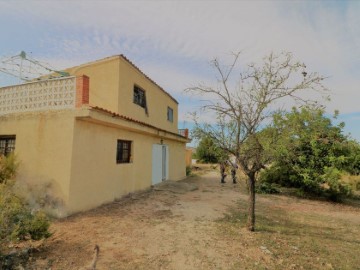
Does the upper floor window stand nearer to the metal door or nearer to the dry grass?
the metal door

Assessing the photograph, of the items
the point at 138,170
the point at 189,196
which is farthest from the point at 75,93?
the point at 189,196

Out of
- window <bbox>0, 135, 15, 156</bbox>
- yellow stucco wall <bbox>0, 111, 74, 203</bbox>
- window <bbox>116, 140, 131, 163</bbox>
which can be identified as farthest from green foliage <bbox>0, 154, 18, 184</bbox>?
window <bbox>116, 140, 131, 163</bbox>

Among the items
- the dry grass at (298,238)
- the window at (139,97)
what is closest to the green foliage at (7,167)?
the dry grass at (298,238)

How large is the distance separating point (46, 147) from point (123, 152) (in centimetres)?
363

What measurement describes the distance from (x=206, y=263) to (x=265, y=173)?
42.6 feet

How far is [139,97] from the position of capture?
14.3 metres

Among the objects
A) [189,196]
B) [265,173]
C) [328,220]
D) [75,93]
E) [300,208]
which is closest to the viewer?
[75,93]

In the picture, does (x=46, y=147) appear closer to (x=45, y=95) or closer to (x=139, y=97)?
(x=45, y=95)

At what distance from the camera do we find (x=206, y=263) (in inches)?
201

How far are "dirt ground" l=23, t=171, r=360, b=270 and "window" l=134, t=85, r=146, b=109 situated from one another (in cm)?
635

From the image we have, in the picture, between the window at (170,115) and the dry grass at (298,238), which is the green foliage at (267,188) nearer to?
the dry grass at (298,238)

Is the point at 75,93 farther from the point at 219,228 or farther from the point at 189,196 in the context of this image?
the point at 189,196

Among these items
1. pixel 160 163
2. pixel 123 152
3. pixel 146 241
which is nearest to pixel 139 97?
pixel 123 152

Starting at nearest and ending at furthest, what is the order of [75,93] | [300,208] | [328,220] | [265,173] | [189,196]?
[75,93], [328,220], [300,208], [189,196], [265,173]
